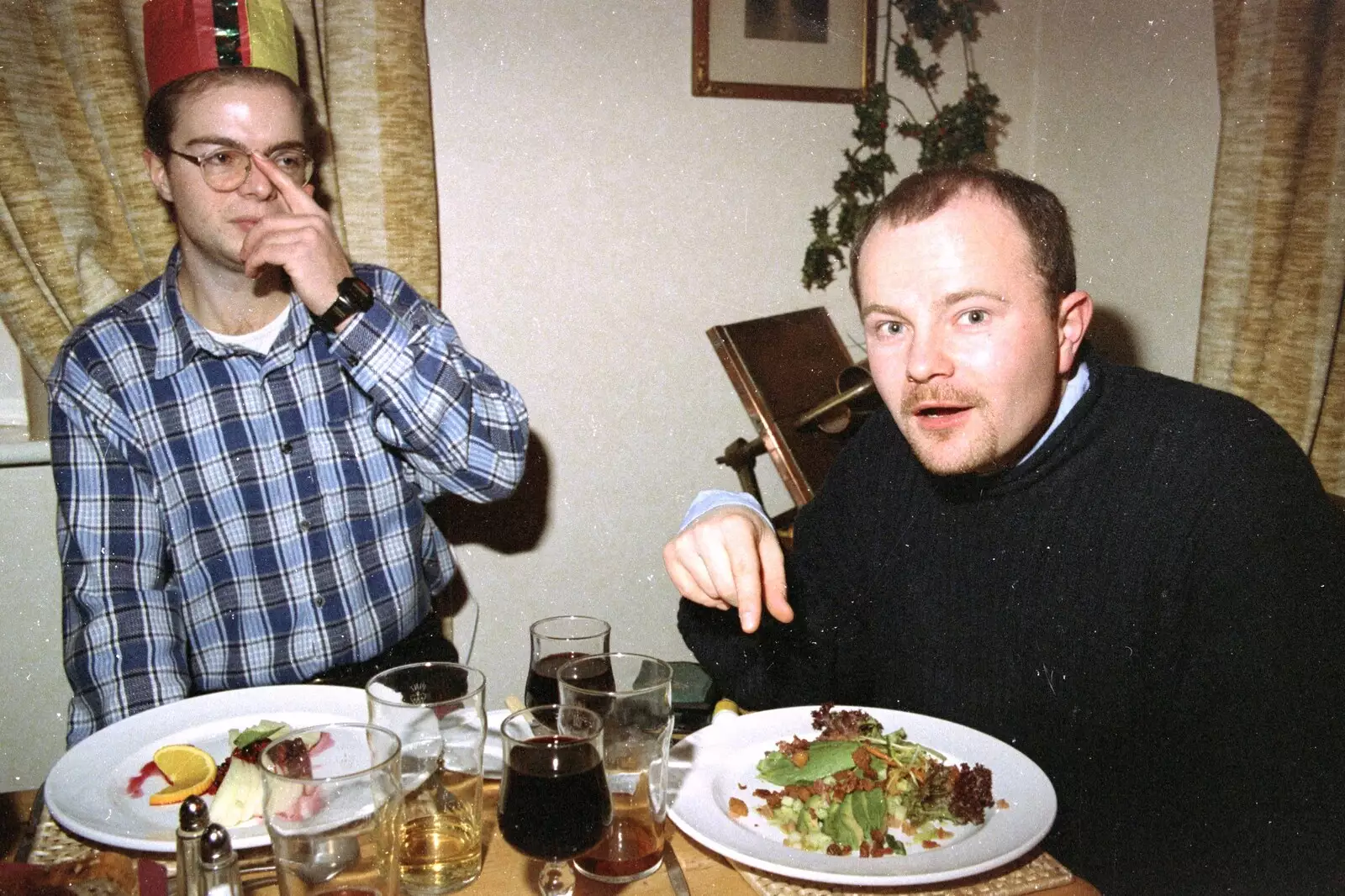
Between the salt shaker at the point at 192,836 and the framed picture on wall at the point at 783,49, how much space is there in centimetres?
227

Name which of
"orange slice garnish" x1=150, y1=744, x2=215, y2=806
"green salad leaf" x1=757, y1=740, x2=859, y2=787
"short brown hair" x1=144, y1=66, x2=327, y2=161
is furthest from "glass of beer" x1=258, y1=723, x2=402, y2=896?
"short brown hair" x1=144, y1=66, x2=327, y2=161

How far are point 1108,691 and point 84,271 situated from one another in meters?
2.15

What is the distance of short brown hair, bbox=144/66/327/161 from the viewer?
1900 mm

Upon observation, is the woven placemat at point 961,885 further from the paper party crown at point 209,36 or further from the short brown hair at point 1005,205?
the paper party crown at point 209,36

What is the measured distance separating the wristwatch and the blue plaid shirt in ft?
0.10

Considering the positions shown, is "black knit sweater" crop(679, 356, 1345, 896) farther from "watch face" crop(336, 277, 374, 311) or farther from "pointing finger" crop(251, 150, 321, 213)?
"pointing finger" crop(251, 150, 321, 213)

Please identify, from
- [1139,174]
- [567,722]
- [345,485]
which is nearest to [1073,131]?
[1139,174]

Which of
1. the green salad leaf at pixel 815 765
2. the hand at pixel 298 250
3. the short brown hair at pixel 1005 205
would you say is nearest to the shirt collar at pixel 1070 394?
the short brown hair at pixel 1005 205

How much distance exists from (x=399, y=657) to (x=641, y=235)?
1.28m

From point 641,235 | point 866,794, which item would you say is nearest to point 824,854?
point 866,794

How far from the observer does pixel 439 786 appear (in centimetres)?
97

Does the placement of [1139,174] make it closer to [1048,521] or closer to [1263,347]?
[1263,347]

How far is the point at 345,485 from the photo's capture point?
2055mm

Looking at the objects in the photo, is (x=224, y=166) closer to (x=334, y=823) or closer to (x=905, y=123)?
(x=334, y=823)
